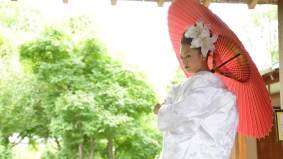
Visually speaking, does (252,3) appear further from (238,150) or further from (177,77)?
(177,77)

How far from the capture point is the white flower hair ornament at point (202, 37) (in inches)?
76.7

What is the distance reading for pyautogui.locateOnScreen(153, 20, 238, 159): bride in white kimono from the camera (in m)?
1.80

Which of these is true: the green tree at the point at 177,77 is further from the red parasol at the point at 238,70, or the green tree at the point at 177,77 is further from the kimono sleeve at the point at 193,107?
the kimono sleeve at the point at 193,107

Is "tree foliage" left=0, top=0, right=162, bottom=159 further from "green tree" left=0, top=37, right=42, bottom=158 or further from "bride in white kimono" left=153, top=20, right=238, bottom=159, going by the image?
"bride in white kimono" left=153, top=20, right=238, bottom=159

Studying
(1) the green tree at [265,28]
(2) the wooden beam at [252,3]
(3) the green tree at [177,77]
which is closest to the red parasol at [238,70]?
(2) the wooden beam at [252,3]

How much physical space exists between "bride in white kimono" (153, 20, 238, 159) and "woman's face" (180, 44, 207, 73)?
0.09 ft

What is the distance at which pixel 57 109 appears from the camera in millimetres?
8016

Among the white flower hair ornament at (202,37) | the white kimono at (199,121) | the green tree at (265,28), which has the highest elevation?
the white flower hair ornament at (202,37)

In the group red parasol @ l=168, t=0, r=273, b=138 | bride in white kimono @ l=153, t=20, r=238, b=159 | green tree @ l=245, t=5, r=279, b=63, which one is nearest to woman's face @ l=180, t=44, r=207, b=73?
bride in white kimono @ l=153, t=20, r=238, b=159

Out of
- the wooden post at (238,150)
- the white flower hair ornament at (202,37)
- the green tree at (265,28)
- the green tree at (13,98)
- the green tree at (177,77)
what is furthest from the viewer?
the green tree at (265,28)

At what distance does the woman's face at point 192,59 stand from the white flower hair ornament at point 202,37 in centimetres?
3

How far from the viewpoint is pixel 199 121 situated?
5.96 ft

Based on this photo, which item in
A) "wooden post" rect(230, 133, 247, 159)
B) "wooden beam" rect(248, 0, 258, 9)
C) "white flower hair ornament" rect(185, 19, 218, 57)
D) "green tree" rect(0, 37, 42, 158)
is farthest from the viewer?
"green tree" rect(0, 37, 42, 158)

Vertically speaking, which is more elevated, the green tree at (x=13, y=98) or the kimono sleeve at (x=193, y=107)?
the kimono sleeve at (x=193, y=107)
